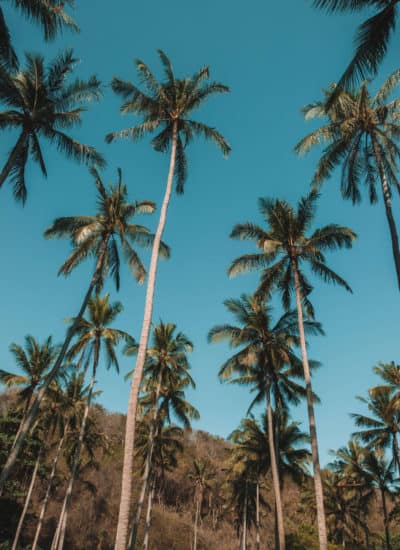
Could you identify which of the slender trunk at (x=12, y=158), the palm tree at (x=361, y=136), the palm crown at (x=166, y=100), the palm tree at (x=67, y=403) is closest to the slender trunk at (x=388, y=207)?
the palm tree at (x=361, y=136)

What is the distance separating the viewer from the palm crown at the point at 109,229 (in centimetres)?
1875

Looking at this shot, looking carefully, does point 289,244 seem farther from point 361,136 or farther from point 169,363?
point 169,363

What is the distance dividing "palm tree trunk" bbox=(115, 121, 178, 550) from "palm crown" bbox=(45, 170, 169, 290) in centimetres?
507

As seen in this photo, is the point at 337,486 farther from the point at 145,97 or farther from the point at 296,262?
the point at 145,97

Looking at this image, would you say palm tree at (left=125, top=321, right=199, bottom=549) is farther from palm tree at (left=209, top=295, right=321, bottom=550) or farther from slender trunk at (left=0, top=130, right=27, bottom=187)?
slender trunk at (left=0, top=130, right=27, bottom=187)

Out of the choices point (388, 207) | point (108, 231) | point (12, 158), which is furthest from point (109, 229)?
point (388, 207)

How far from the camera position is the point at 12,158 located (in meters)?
13.2

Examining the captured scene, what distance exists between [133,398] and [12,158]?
931 centimetres

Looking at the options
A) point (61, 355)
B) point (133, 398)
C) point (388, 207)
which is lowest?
point (133, 398)

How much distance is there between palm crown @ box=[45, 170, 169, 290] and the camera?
18750mm

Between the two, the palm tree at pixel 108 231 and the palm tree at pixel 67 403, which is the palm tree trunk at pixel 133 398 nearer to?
the palm tree at pixel 108 231

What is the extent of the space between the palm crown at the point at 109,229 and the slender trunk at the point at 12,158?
4951 mm

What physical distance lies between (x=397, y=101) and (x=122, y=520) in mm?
16122

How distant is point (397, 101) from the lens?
14266 millimetres
